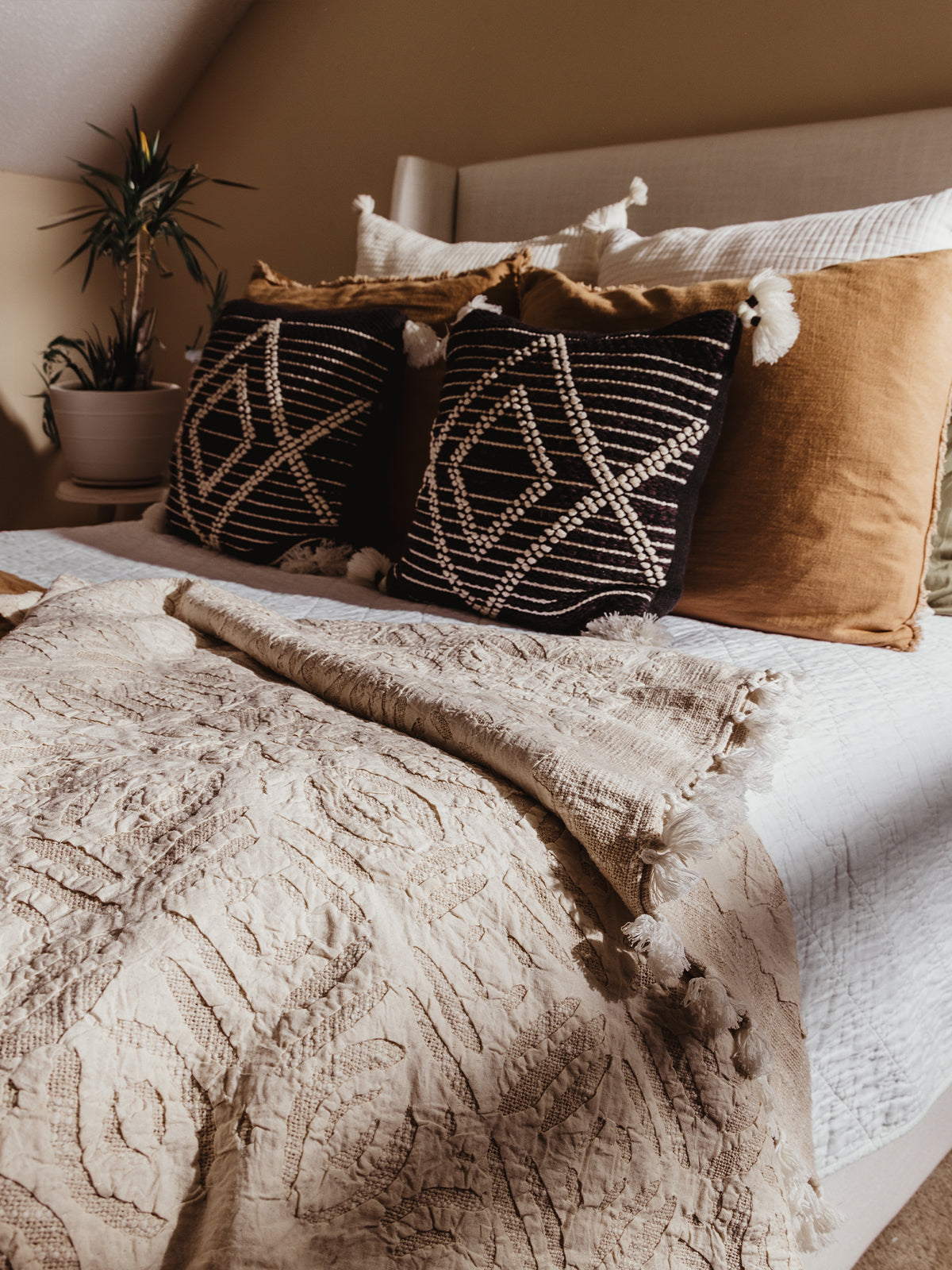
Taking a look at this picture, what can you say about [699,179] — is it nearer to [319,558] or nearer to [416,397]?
[416,397]

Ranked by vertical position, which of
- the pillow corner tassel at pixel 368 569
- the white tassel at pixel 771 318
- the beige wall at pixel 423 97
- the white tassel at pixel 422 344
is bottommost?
the pillow corner tassel at pixel 368 569

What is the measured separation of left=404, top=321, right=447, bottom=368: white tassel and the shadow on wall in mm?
2043

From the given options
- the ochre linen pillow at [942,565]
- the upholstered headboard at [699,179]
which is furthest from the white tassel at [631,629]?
the upholstered headboard at [699,179]

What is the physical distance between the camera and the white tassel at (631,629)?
105 centimetres

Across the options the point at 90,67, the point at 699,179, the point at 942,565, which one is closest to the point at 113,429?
the point at 90,67

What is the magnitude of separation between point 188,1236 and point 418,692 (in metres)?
0.40

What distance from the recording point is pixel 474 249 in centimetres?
171

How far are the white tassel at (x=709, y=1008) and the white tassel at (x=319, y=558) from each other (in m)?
0.99

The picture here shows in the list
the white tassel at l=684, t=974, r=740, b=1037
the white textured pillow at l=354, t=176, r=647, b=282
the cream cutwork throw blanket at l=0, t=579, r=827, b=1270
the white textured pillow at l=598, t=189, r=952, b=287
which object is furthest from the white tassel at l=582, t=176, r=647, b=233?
the white tassel at l=684, t=974, r=740, b=1037

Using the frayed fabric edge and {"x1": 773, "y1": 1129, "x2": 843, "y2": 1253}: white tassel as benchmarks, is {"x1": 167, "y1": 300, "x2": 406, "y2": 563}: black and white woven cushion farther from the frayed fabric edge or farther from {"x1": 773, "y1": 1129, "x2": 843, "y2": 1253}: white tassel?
{"x1": 773, "y1": 1129, "x2": 843, "y2": 1253}: white tassel

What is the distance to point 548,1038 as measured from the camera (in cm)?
54

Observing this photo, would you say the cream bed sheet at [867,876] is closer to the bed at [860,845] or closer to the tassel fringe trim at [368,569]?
the bed at [860,845]

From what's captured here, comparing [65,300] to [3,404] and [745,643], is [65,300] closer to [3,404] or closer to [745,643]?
[3,404]

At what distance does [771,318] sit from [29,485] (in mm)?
2840
